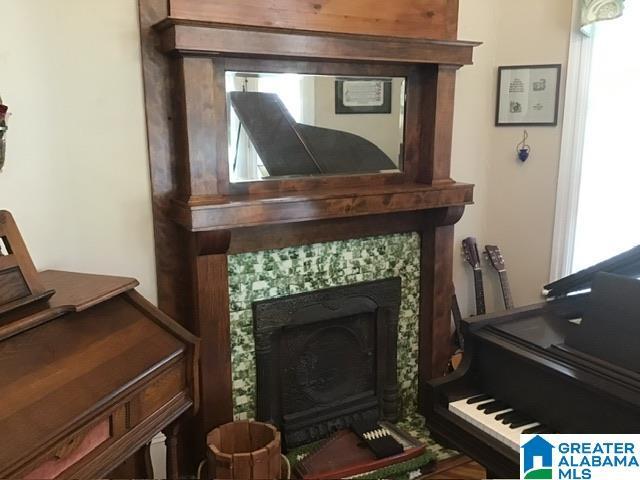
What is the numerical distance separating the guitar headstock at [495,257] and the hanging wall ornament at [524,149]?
1.59ft

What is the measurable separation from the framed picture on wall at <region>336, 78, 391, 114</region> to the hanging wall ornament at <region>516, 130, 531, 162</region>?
81 cm

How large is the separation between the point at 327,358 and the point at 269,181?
2.83 ft

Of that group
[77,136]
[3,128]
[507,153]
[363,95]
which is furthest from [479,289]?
[3,128]

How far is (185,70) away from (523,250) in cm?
196

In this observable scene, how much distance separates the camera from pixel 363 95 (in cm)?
249

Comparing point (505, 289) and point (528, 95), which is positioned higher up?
point (528, 95)

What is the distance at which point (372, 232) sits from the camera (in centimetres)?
259

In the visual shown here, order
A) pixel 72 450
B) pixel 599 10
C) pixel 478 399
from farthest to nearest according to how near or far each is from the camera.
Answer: pixel 599 10, pixel 478 399, pixel 72 450

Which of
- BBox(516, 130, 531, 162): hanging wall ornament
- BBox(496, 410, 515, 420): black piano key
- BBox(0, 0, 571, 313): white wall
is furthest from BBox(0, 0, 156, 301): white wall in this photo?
BBox(516, 130, 531, 162): hanging wall ornament

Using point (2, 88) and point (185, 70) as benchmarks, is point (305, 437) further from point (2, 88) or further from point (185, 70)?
point (2, 88)

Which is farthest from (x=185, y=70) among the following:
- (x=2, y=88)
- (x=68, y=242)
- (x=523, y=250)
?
(x=523, y=250)

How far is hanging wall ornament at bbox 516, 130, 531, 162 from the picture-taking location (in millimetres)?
2900

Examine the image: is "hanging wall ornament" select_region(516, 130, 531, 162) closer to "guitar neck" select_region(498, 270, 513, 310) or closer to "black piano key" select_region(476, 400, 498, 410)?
"guitar neck" select_region(498, 270, 513, 310)

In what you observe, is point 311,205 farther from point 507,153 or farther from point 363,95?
point 507,153
